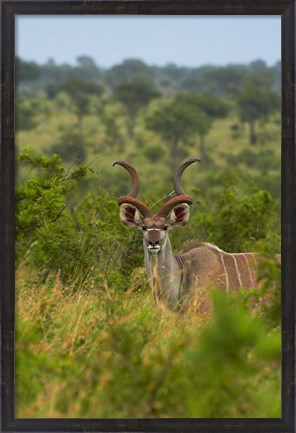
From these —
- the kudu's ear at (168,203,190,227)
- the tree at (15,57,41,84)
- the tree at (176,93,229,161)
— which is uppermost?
the tree at (15,57,41,84)

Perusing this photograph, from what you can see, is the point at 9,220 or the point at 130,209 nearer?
the point at 9,220

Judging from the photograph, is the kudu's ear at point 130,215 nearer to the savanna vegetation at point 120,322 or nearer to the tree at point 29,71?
the savanna vegetation at point 120,322

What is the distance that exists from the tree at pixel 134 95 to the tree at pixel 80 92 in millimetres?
1459

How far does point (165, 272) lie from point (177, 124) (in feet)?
98.4

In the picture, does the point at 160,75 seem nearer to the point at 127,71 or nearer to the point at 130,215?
the point at 127,71

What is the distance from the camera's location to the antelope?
6719mm

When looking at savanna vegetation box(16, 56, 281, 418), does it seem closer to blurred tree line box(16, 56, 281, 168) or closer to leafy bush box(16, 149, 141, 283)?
leafy bush box(16, 149, 141, 283)

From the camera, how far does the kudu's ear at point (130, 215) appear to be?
22.5 feet

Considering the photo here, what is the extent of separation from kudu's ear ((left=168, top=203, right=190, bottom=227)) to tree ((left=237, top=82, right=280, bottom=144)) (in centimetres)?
3349

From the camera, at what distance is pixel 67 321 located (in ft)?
17.2

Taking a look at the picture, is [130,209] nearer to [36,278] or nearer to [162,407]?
[36,278]

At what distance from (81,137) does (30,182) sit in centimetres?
2940

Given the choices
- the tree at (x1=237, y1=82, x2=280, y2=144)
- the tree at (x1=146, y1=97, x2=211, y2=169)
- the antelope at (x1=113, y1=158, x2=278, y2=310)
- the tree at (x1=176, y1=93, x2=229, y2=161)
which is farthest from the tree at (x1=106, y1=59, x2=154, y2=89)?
the antelope at (x1=113, y1=158, x2=278, y2=310)

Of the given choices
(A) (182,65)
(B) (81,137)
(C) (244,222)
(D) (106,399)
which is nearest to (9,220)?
(D) (106,399)
